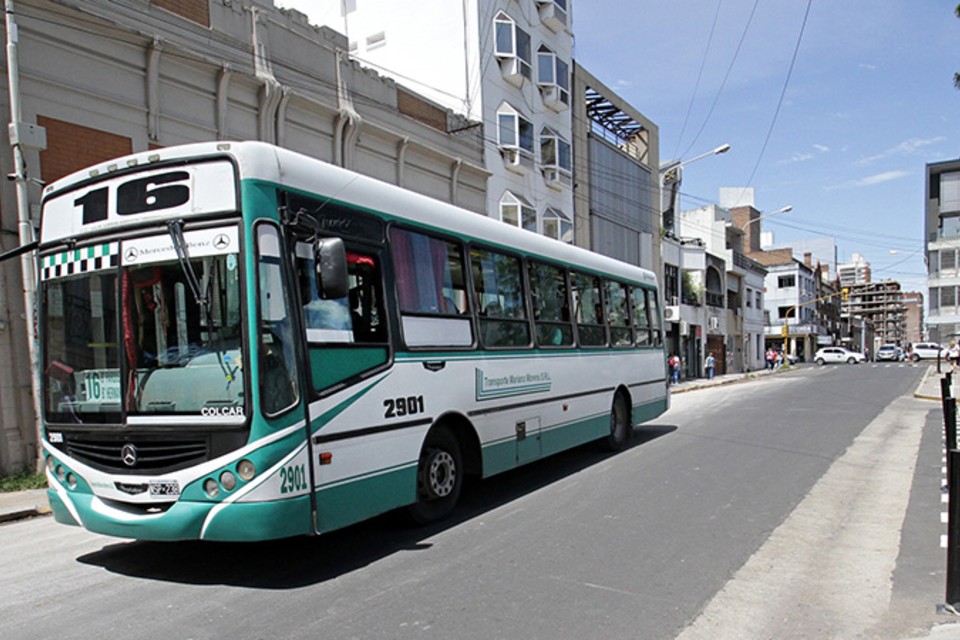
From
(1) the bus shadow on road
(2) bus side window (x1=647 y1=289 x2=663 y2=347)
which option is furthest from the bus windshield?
(2) bus side window (x1=647 y1=289 x2=663 y2=347)

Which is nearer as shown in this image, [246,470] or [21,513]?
[246,470]

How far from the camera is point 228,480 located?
463cm

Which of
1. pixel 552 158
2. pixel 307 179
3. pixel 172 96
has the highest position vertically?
pixel 552 158

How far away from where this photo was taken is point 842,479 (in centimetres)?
865

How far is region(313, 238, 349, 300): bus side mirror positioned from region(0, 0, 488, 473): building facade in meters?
7.32

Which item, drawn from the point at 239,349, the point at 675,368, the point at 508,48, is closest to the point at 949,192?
the point at 675,368

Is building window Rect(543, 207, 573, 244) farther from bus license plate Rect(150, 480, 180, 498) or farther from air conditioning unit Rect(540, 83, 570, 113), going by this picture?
bus license plate Rect(150, 480, 180, 498)

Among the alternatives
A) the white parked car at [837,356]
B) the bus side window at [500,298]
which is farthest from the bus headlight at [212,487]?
the white parked car at [837,356]

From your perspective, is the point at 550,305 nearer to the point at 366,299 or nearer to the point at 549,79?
the point at 366,299

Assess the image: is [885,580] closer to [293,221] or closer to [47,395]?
[293,221]

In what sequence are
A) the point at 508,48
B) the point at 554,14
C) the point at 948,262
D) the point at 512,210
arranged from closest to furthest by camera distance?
the point at 512,210
the point at 508,48
the point at 554,14
the point at 948,262

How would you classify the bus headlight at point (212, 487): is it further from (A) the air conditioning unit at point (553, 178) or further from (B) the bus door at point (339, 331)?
(A) the air conditioning unit at point (553, 178)

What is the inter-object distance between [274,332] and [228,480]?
1077 millimetres

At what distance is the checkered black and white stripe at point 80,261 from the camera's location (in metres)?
5.16
